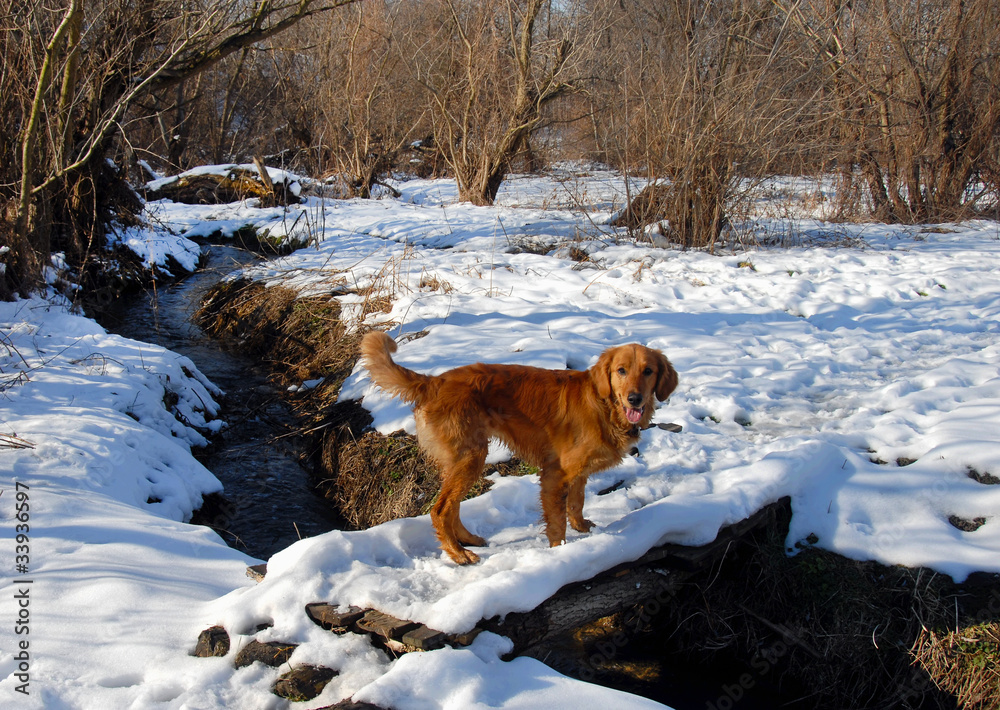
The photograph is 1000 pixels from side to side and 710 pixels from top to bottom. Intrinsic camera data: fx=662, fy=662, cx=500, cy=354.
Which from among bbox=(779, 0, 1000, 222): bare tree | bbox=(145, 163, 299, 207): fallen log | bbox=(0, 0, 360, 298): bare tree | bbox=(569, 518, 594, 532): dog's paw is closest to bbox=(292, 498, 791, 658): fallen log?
bbox=(569, 518, 594, 532): dog's paw

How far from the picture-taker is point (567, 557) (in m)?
3.50

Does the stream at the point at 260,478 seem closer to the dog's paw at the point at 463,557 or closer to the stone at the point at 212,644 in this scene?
the dog's paw at the point at 463,557

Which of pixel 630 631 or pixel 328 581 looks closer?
pixel 328 581

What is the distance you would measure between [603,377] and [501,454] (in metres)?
1.56

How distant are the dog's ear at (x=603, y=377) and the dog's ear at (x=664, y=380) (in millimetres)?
311

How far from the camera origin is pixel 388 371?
13.1 ft

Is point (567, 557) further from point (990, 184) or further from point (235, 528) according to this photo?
point (990, 184)

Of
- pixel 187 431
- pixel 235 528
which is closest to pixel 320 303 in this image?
pixel 187 431

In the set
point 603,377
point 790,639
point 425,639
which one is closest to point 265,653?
point 425,639

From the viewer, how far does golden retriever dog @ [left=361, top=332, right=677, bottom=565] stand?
3938mm

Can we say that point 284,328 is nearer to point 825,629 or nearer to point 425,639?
point 425,639

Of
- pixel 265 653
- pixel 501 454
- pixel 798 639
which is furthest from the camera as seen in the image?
pixel 501 454

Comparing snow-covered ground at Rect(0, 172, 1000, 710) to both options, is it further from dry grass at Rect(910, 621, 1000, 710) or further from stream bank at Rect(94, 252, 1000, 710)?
dry grass at Rect(910, 621, 1000, 710)

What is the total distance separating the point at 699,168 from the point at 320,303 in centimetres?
611
